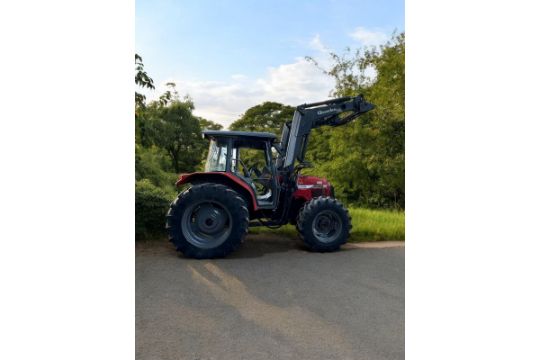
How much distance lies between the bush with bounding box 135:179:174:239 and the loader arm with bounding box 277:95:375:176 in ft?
5.81

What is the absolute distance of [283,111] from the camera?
17703mm

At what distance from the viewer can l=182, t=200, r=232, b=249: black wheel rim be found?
4.69 meters

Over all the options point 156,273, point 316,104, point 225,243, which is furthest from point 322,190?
point 156,273

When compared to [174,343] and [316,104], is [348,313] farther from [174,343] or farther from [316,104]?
[316,104]

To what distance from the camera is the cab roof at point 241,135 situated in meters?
5.02

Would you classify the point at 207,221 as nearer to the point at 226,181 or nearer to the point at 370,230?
the point at 226,181

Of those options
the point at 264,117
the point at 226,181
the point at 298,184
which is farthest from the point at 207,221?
the point at 264,117

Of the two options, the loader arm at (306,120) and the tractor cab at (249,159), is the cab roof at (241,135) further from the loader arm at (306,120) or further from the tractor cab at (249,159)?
the loader arm at (306,120)

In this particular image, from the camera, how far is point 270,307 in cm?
294

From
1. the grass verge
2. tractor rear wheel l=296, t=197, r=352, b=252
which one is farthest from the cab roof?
the grass verge

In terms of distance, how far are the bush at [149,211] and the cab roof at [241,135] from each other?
1.15 metres

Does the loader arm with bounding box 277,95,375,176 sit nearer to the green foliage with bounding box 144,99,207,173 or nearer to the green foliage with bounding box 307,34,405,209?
the green foliage with bounding box 307,34,405,209

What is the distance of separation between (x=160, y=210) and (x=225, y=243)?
4.24 feet

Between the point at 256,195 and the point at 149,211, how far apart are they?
5.07ft
